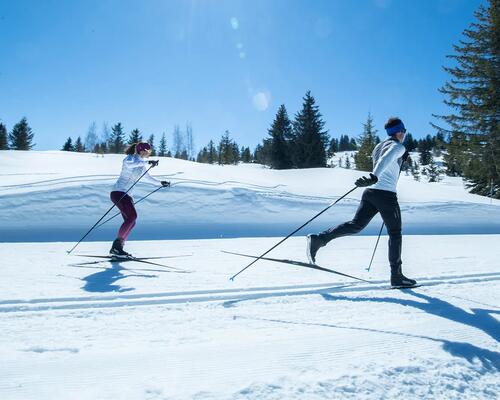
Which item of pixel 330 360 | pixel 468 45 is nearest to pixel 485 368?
pixel 330 360

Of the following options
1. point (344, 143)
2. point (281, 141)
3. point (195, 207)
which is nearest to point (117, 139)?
point (281, 141)

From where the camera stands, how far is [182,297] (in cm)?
305

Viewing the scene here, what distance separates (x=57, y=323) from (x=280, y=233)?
6.71 metres

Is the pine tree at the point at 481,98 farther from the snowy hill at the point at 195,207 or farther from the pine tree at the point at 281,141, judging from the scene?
the pine tree at the point at 281,141

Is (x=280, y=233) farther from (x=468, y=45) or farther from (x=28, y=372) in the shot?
(x=468, y=45)

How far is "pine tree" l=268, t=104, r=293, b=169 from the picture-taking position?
41319mm

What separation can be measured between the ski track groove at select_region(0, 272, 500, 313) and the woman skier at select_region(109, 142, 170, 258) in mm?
2153

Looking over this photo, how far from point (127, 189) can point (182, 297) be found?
2.96 meters

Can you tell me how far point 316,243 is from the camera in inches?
165

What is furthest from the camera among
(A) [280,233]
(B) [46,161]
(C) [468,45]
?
(C) [468,45]

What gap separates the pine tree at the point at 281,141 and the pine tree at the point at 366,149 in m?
9.38

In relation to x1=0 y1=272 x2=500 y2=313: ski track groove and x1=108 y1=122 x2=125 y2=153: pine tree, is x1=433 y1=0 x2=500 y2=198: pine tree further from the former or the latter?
x1=108 y1=122 x2=125 y2=153: pine tree

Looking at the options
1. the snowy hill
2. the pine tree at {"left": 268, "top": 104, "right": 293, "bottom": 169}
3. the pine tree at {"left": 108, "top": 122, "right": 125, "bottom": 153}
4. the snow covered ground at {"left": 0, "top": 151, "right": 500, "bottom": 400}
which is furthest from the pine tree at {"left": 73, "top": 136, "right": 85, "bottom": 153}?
the snow covered ground at {"left": 0, "top": 151, "right": 500, "bottom": 400}

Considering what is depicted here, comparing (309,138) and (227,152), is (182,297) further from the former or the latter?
(227,152)
